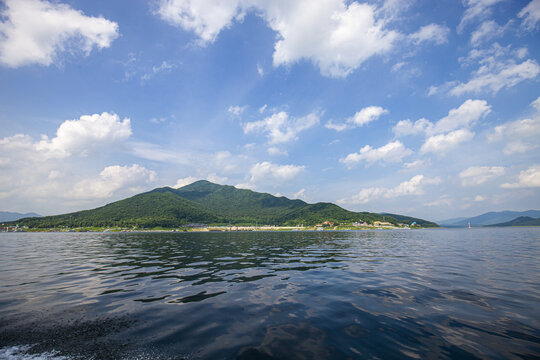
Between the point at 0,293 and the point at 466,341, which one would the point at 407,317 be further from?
the point at 0,293

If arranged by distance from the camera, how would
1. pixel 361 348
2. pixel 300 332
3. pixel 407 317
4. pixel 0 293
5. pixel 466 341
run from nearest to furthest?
pixel 361 348 < pixel 466 341 < pixel 300 332 < pixel 407 317 < pixel 0 293

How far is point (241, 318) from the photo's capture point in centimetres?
1005

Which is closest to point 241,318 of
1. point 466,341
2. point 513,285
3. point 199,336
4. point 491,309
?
point 199,336

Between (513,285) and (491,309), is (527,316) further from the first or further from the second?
(513,285)

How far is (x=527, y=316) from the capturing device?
10.1 metres

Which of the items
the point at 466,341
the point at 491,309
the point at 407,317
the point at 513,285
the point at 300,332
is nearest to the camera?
the point at 466,341

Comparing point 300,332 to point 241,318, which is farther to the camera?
point 241,318

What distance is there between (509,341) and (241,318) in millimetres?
9747

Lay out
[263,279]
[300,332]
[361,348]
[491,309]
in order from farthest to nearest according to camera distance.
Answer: [263,279] → [491,309] → [300,332] → [361,348]

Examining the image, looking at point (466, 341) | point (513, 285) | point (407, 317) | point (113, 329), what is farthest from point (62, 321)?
point (513, 285)

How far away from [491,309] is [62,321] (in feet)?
63.5

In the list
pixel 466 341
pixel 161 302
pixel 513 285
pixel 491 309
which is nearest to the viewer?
pixel 466 341

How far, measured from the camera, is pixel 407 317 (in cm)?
1013

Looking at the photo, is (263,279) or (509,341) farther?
(263,279)
